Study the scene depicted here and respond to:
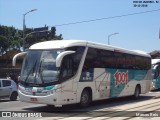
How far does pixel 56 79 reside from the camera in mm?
14883

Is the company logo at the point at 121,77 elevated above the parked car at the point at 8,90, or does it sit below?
above

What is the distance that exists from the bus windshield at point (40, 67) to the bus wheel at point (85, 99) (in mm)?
2408

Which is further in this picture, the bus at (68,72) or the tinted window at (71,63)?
the tinted window at (71,63)

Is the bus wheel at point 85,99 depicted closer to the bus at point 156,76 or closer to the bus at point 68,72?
the bus at point 68,72

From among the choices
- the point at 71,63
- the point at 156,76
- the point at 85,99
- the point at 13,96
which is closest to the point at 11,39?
the point at 156,76

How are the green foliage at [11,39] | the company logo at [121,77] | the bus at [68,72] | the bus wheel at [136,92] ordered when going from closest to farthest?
1. the bus at [68,72]
2. the company logo at [121,77]
3. the bus wheel at [136,92]
4. the green foliage at [11,39]

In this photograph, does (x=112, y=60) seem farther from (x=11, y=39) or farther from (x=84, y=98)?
(x=11, y=39)

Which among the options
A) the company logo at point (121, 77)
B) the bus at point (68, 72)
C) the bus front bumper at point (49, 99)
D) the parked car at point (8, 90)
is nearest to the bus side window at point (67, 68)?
the bus at point (68, 72)

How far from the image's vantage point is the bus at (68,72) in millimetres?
14945

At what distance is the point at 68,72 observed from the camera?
15531mm

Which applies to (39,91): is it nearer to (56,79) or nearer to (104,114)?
(56,79)

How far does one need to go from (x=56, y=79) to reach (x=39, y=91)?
87cm

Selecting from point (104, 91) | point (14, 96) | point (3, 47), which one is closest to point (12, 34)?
point (3, 47)

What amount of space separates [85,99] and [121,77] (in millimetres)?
4455
